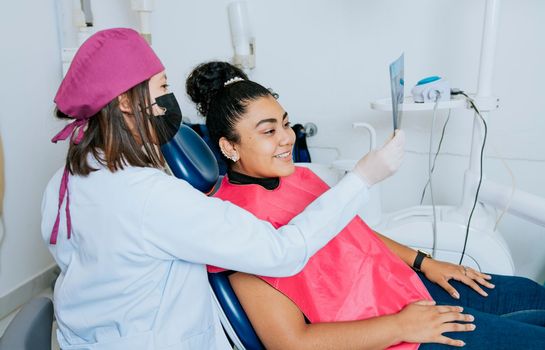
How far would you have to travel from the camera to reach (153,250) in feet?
2.65

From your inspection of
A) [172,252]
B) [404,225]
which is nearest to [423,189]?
[404,225]

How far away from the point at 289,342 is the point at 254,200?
0.33m

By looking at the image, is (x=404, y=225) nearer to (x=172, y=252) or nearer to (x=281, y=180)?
(x=281, y=180)

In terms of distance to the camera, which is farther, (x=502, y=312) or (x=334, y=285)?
(x=502, y=312)

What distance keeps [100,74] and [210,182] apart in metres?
0.37

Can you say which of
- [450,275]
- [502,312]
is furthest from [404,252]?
[502,312]

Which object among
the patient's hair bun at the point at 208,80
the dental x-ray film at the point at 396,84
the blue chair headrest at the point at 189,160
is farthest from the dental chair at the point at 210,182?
the dental x-ray film at the point at 396,84

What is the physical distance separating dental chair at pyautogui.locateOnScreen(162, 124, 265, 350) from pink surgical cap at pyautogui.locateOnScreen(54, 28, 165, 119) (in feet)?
0.65

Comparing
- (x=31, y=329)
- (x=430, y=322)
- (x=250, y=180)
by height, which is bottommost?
(x=430, y=322)

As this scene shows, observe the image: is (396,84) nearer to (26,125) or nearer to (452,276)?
(452,276)

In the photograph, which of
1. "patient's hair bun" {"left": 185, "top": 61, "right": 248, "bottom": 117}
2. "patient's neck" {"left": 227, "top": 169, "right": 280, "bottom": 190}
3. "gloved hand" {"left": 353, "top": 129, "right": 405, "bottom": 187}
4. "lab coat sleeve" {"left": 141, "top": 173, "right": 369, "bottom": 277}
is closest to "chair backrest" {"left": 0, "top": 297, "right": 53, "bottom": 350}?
"lab coat sleeve" {"left": 141, "top": 173, "right": 369, "bottom": 277}

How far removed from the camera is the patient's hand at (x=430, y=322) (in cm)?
94

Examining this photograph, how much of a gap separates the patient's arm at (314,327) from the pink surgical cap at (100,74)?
446 mm

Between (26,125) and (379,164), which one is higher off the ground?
(379,164)
